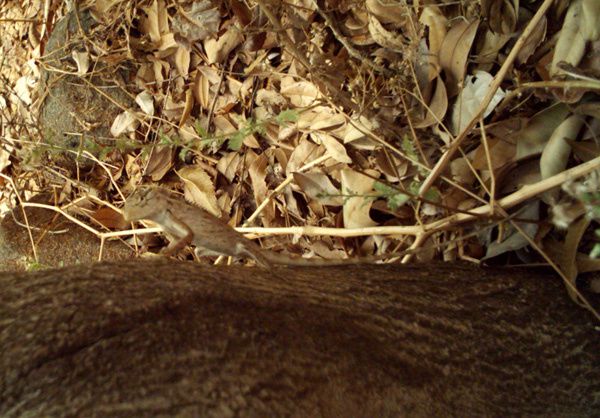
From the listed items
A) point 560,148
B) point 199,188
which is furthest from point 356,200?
point 199,188

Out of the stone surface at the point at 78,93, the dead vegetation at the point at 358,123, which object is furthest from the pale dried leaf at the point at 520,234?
the stone surface at the point at 78,93

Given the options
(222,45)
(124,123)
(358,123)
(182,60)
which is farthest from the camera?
(124,123)

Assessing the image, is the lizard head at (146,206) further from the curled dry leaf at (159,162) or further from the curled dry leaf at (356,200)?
the curled dry leaf at (159,162)

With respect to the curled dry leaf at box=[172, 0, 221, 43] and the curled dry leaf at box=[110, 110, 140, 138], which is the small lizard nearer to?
the curled dry leaf at box=[172, 0, 221, 43]

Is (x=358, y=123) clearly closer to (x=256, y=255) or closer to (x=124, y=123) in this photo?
(x=256, y=255)

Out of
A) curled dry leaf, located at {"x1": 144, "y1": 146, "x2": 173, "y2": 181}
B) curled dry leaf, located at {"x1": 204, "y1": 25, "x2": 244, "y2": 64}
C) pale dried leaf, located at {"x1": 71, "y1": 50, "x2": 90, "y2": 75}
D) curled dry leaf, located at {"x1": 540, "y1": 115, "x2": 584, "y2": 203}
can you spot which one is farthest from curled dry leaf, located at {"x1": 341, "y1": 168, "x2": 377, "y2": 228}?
pale dried leaf, located at {"x1": 71, "y1": 50, "x2": 90, "y2": 75}

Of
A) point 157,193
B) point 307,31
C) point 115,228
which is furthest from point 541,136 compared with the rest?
point 115,228

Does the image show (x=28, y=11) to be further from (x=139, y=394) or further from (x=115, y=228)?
(x=139, y=394)
